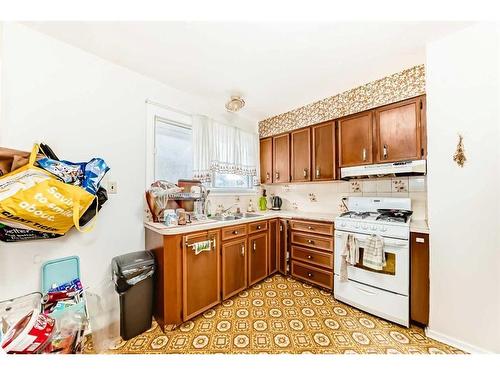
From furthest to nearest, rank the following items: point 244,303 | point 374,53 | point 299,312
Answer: point 244,303 → point 299,312 → point 374,53

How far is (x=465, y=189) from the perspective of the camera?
1.44 m

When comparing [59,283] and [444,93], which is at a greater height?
[444,93]

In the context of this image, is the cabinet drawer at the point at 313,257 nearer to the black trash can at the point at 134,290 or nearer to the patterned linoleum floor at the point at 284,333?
the patterned linoleum floor at the point at 284,333

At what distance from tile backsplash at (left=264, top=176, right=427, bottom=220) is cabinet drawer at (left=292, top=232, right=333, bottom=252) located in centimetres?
59

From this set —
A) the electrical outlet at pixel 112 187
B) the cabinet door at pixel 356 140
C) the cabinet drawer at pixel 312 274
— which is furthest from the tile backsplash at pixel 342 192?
the electrical outlet at pixel 112 187

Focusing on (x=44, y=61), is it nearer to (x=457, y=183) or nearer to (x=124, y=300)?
(x=124, y=300)

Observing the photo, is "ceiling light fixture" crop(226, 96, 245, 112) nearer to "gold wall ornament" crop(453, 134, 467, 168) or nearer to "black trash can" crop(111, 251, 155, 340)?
"black trash can" crop(111, 251, 155, 340)

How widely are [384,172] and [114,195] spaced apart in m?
2.60

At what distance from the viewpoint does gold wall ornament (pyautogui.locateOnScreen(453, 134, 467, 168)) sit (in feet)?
4.76

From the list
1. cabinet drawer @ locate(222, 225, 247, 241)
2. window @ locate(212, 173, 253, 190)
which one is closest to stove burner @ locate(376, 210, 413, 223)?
cabinet drawer @ locate(222, 225, 247, 241)

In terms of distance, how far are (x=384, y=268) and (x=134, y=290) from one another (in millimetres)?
2164

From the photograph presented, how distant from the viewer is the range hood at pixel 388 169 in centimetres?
178

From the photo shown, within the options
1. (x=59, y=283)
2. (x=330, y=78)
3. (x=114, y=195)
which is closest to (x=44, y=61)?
(x=114, y=195)

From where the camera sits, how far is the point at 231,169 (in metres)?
2.84
